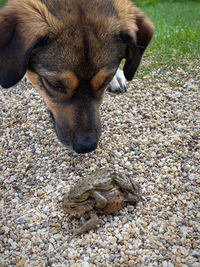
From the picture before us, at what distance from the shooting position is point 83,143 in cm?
321

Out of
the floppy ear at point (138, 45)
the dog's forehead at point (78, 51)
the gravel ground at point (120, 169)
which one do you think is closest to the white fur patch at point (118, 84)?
the gravel ground at point (120, 169)

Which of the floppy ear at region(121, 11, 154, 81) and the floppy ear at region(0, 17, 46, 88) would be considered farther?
the floppy ear at region(121, 11, 154, 81)

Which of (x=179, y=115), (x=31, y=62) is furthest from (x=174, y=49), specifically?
(x=31, y=62)

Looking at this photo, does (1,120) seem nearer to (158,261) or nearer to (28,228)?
(28,228)

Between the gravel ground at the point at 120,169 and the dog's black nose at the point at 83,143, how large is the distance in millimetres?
445

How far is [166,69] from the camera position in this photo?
5602 millimetres

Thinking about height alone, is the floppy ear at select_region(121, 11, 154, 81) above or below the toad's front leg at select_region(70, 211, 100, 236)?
above

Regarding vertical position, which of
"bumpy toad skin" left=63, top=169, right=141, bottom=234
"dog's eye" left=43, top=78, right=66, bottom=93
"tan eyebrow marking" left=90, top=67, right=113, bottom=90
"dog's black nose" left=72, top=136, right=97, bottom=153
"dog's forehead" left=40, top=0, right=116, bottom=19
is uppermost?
"dog's forehead" left=40, top=0, right=116, bottom=19

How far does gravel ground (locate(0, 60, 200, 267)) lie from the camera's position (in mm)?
2844

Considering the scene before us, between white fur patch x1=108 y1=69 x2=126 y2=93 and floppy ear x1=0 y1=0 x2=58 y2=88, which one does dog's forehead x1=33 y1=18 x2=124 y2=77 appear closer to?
floppy ear x1=0 y1=0 x2=58 y2=88

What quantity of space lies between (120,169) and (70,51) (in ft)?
4.71

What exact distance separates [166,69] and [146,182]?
2.73 metres

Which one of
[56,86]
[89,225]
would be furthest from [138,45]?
[89,225]

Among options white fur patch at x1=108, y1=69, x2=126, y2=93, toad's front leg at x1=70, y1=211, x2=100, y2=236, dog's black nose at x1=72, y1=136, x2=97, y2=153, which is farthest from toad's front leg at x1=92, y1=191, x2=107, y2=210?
white fur patch at x1=108, y1=69, x2=126, y2=93
